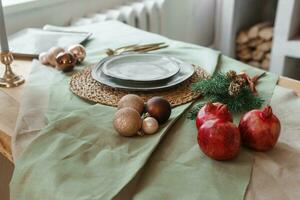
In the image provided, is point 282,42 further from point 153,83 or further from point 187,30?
point 153,83

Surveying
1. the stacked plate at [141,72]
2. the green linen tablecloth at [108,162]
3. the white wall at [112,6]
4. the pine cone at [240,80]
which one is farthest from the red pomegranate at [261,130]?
the white wall at [112,6]

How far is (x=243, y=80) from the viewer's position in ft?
2.38

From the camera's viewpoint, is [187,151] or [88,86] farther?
[88,86]

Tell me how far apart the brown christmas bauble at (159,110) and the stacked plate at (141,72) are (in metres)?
0.12

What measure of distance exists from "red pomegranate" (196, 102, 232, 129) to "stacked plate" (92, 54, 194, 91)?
7.1 inches

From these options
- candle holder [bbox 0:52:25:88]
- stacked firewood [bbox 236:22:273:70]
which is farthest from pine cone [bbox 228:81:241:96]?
stacked firewood [bbox 236:22:273:70]

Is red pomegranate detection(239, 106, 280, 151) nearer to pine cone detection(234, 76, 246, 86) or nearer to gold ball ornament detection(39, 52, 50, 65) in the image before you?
pine cone detection(234, 76, 246, 86)

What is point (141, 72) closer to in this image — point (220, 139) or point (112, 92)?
point (112, 92)

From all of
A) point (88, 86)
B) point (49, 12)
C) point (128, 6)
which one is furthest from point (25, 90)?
point (128, 6)

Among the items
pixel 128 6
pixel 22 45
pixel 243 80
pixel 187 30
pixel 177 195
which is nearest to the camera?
pixel 177 195

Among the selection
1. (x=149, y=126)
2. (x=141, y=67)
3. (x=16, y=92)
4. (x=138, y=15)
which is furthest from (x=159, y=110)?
(x=138, y=15)

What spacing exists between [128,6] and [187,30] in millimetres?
558

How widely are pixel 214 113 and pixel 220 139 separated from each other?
7 centimetres

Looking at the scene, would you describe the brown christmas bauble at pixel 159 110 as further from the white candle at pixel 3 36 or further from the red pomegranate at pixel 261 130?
the white candle at pixel 3 36
